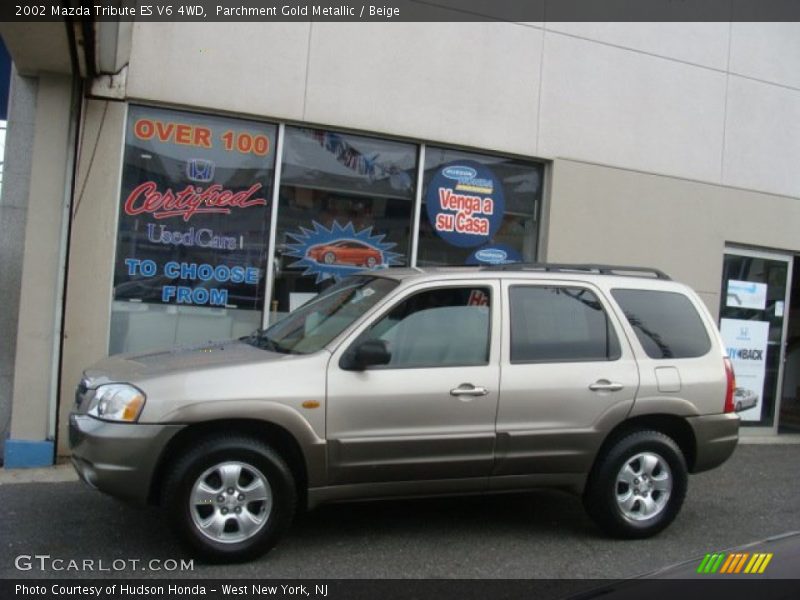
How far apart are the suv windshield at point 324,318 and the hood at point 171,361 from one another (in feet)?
0.55

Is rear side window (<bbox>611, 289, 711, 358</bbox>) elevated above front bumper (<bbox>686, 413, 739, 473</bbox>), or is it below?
above

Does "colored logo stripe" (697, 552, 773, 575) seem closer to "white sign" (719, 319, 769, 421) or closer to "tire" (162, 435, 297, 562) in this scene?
"tire" (162, 435, 297, 562)

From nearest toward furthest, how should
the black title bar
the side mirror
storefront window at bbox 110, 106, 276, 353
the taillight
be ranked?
the side mirror < the taillight < the black title bar < storefront window at bbox 110, 106, 276, 353

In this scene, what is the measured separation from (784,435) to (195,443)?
352 inches

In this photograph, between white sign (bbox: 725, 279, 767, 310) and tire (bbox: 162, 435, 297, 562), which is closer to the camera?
tire (bbox: 162, 435, 297, 562)

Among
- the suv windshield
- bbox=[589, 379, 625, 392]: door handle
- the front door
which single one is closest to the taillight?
bbox=[589, 379, 625, 392]: door handle

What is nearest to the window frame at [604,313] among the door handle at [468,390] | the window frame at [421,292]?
the window frame at [421,292]

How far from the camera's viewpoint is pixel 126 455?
171 inches

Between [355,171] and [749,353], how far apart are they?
582cm

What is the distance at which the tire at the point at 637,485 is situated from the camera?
5.22 meters

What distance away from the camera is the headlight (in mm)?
4371

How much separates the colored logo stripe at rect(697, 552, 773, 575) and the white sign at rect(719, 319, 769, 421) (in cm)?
808

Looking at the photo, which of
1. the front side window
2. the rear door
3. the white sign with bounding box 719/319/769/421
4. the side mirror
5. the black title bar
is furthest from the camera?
the white sign with bounding box 719/319/769/421
